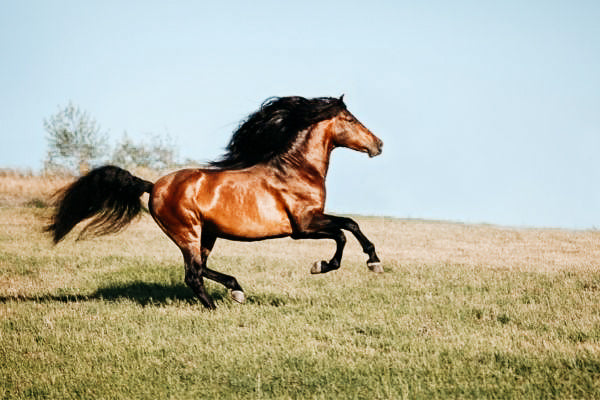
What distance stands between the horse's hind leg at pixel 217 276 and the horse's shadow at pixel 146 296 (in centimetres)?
56

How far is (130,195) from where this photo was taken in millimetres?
9594

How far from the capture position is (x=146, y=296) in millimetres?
10516

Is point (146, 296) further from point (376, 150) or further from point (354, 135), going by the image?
point (376, 150)

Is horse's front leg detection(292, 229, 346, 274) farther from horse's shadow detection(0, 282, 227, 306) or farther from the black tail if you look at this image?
the black tail

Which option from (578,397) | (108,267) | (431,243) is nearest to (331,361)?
(578,397)

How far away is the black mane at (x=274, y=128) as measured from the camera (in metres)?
8.82

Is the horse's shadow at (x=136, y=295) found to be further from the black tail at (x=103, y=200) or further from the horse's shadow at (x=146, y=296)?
the black tail at (x=103, y=200)

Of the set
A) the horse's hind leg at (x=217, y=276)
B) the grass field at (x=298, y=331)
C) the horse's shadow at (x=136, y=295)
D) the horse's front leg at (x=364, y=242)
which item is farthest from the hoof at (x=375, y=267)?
the horse's shadow at (x=136, y=295)

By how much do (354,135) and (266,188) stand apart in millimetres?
1397

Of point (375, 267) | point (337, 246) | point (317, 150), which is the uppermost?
point (317, 150)

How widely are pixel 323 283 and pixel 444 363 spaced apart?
5.47m

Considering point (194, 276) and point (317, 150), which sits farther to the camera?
point (194, 276)

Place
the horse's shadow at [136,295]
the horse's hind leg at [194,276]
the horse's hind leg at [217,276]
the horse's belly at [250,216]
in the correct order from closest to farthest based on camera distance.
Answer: the horse's belly at [250,216]
the horse's hind leg at [194,276]
the horse's hind leg at [217,276]
the horse's shadow at [136,295]

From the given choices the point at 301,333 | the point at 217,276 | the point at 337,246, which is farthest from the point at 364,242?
the point at 217,276
